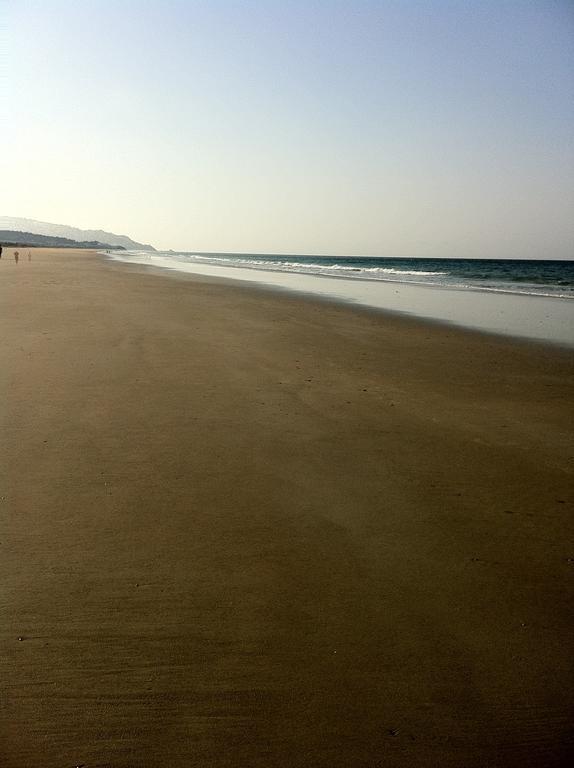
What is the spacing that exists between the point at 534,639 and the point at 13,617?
2.41 metres

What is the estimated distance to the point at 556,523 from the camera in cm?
371

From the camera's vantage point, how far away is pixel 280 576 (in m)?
2.96

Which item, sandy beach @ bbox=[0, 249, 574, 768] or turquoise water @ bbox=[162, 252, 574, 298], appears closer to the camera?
sandy beach @ bbox=[0, 249, 574, 768]

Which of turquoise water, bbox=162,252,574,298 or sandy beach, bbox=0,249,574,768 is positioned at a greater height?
turquoise water, bbox=162,252,574,298

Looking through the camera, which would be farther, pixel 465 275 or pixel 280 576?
pixel 465 275

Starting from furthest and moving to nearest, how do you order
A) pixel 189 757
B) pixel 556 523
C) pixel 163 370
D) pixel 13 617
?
1. pixel 163 370
2. pixel 556 523
3. pixel 13 617
4. pixel 189 757

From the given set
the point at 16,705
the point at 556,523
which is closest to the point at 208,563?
the point at 16,705

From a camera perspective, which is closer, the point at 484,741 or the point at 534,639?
the point at 484,741

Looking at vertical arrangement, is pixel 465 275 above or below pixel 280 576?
above

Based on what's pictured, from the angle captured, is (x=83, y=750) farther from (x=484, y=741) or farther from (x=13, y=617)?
(x=484, y=741)

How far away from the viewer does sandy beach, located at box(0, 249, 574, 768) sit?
203 centimetres

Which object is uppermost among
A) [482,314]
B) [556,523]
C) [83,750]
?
[482,314]

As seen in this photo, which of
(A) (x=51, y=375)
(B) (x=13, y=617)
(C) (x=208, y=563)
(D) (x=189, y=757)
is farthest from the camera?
(A) (x=51, y=375)

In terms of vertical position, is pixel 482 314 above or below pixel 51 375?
above
